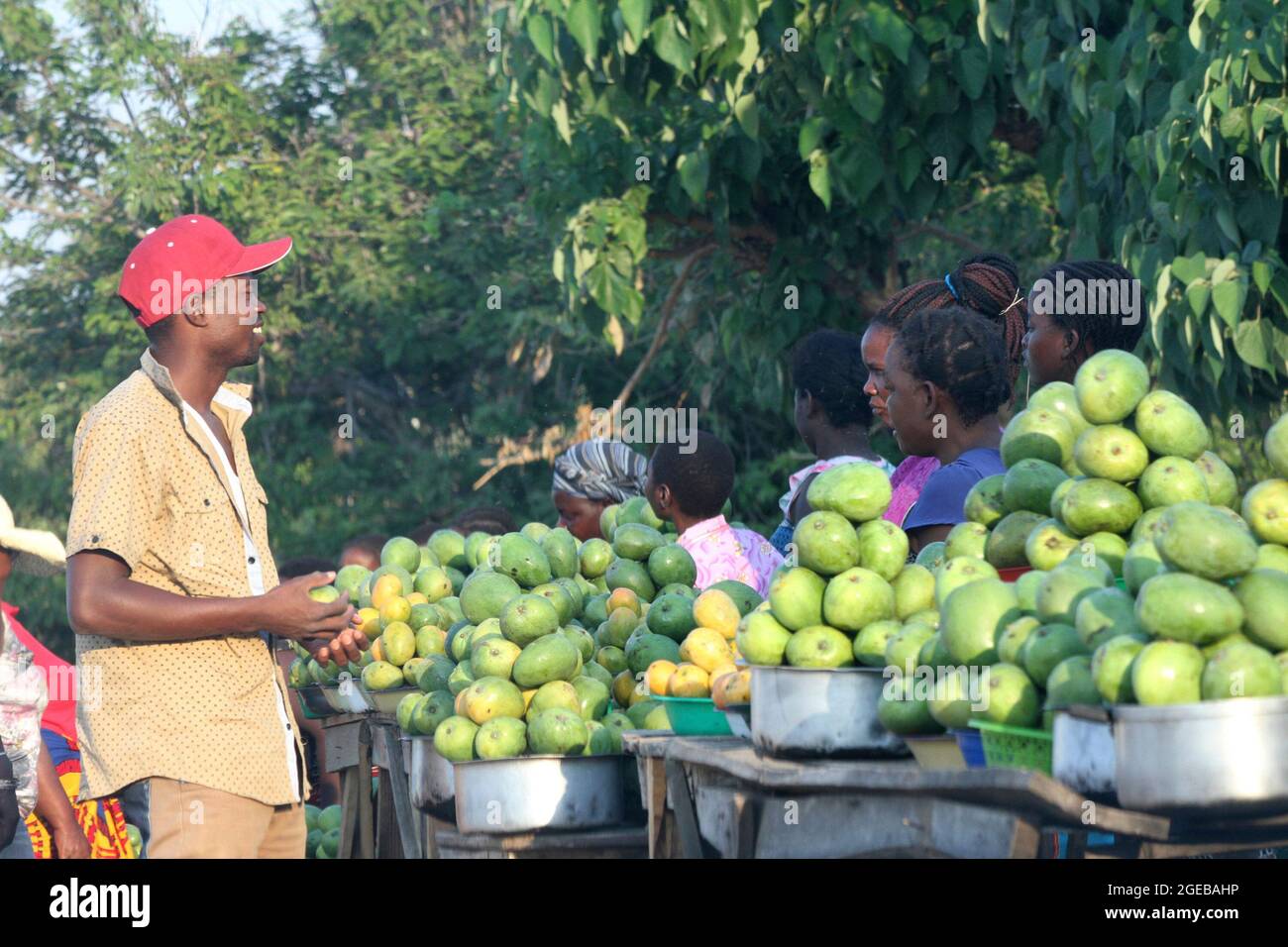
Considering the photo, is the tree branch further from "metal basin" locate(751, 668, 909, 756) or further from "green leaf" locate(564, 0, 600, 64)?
"metal basin" locate(751, 668, 909, 756)

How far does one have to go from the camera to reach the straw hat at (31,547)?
188 inches

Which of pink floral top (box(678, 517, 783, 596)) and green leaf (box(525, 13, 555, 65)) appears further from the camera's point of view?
green leaf (box(525, 13, 555, 65))

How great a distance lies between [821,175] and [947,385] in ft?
10.9

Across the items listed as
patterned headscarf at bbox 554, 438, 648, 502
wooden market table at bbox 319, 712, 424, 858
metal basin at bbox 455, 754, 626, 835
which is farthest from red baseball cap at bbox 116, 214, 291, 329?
patterned headscarf at bbox 554, 438, 648, 502

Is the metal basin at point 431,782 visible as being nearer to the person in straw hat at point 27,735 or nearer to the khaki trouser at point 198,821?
the khaki trouser at point 198,821

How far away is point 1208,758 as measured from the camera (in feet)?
7.52

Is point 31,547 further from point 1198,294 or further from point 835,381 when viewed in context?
point 1198,294

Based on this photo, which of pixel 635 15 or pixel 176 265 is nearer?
pixel 176 265

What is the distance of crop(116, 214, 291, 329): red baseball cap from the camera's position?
11.6 feet

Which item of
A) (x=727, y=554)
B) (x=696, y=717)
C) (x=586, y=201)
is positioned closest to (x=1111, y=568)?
(x=696, y=717)

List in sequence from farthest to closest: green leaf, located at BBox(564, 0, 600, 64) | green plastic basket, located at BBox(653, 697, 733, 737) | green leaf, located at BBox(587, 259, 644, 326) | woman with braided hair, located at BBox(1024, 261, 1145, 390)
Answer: green leaf, located at BBox(587, 259, 644, 326), green leaf, located at BBox(564, 0, 600, 64), woman with braided hair, located at BBox(1024, 261, 1145, 390), green plastic basket, located at BBox(653, 697, 733, 737)

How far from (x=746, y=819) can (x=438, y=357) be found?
36.1 ft

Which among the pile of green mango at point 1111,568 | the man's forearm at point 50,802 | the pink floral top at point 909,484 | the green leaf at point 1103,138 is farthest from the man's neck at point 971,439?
the man's forearm at point 50,802

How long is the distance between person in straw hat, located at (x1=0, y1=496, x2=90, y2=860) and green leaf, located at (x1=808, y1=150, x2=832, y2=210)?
351 centimetres
